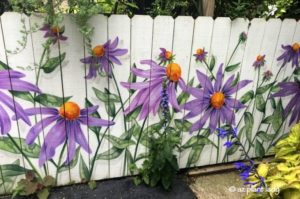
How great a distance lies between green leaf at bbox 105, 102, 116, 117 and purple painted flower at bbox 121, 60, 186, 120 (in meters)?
0.11

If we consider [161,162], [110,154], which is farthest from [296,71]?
[110,154]

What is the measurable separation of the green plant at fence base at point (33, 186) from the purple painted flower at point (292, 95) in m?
2.35

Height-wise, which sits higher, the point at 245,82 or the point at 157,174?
the point at 245,82

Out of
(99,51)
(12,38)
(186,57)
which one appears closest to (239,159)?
(186,57)

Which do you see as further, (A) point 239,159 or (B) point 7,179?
(A) point 239,159

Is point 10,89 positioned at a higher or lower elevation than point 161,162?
higher

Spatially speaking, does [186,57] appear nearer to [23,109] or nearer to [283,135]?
[23,109]

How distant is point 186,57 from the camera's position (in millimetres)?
2393

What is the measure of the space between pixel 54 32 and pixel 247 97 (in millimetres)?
1908

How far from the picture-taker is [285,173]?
1.81 meters

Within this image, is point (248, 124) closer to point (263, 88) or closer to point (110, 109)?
point (263, 88)

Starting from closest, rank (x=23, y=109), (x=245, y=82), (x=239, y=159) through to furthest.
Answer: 1. (x=23, y=109)
2. (x=245, y=82)
3. (x=239, y=159)

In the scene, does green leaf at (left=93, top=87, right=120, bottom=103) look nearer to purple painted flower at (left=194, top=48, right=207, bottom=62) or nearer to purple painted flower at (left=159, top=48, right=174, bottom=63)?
purple painted flower at (left=159, top=48, right=174, bottom=63)

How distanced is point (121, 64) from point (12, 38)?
80 centimetres
